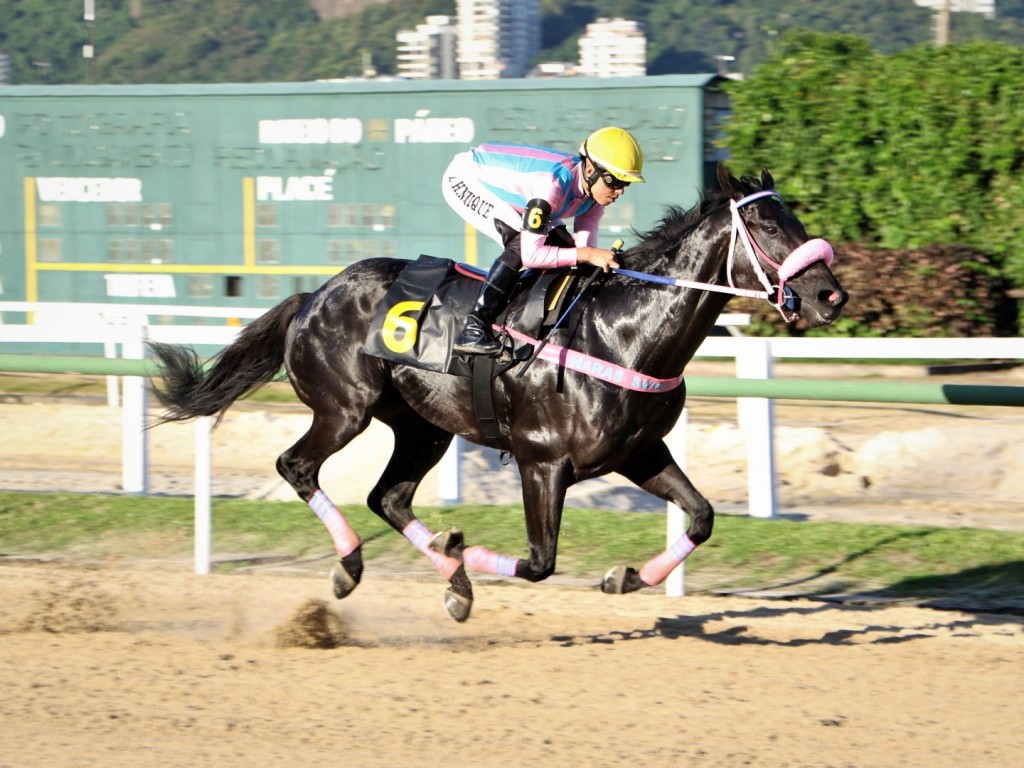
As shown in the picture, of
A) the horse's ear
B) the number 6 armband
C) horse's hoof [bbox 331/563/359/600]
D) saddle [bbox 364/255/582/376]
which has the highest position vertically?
the horse's ear

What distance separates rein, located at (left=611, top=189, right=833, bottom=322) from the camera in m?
4.74

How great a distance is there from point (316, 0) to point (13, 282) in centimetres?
7437

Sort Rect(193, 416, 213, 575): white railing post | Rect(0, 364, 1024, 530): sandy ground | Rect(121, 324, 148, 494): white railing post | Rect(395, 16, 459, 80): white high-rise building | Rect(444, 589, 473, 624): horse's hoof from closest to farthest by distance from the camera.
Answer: Rect(444, 589, 473, 624): horse's hoof → Rect(193, 416, 213, 575): white railing post → Rect(121, 324, 148, 494): white railing post → Rect(0, 364, 1024, 530): sandy ground → Rect(395, 16, 459, 80): white high-rise building


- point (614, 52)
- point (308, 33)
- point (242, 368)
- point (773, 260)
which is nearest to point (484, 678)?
point (773, 260)

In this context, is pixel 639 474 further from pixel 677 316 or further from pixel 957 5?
pixel 957 5

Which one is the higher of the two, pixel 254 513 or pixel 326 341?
pixel 326 341

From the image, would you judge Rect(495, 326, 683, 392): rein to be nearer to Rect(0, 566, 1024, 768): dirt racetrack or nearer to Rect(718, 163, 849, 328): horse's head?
Rect(718, 163, 849, 328): horse's head

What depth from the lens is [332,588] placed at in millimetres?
5809

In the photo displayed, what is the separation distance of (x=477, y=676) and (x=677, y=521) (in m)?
1.46

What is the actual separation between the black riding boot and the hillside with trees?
63.4 metres

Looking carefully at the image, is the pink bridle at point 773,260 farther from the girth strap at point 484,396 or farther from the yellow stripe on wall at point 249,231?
the yellow stripe on wall at point 249,231

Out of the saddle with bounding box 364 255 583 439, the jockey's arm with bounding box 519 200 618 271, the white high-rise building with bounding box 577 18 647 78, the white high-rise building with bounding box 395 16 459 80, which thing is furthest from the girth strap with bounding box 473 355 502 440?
the white high-rise building with bounding box 577 18 647 78

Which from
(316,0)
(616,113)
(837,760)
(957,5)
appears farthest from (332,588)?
(316,0)

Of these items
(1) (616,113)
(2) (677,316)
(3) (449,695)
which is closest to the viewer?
(3) (449,695)
